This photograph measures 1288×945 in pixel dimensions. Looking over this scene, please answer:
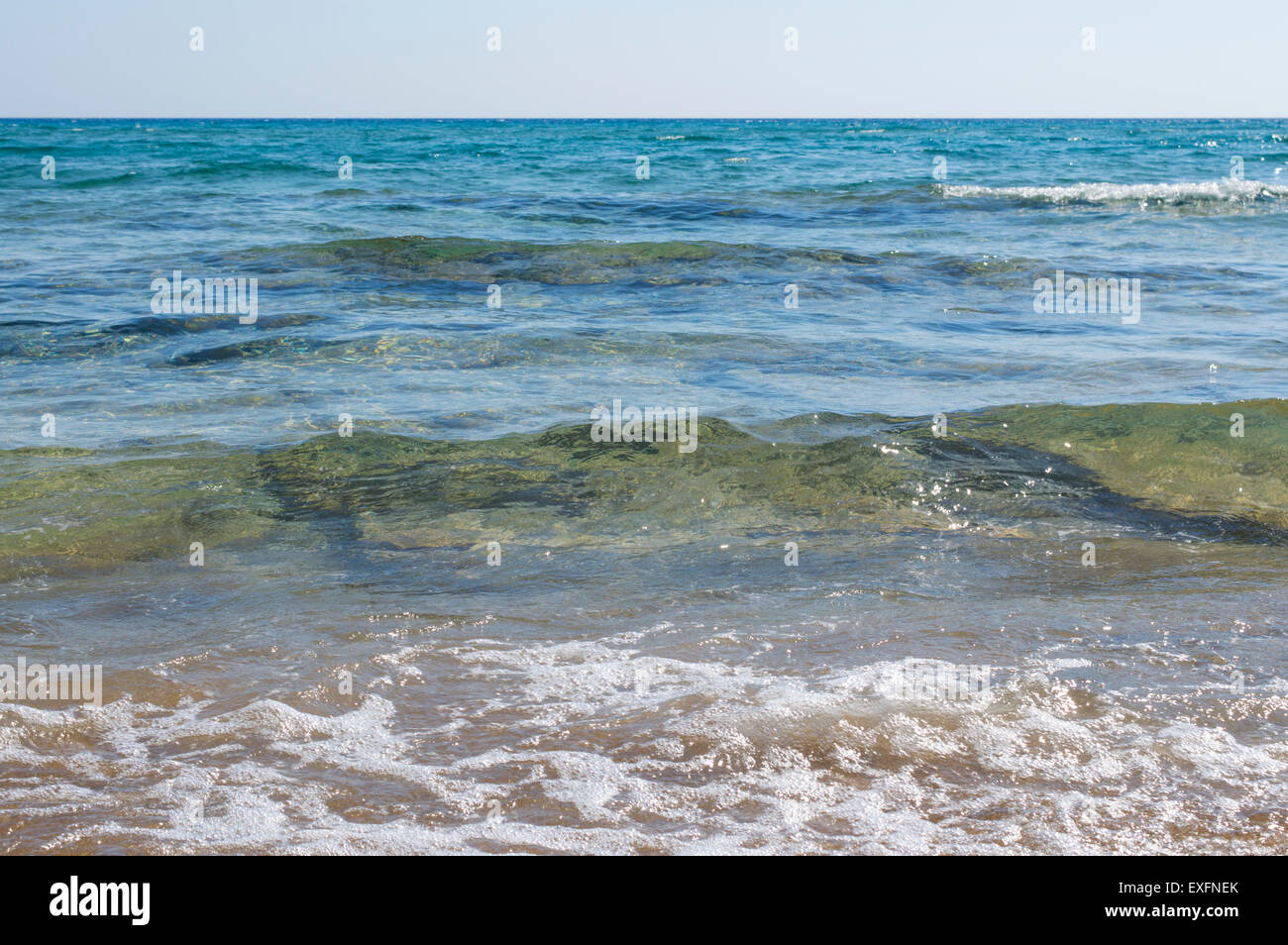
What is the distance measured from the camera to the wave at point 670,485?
522 centimetres

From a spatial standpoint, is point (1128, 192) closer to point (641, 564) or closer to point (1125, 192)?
point (1125, 192)

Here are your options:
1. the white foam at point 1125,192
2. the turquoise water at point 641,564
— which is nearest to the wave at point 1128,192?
the white foam at point 1125,192

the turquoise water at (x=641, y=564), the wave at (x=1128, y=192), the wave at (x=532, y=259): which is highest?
the wave at (x=1128, y=192)

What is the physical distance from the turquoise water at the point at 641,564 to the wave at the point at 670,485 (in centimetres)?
3

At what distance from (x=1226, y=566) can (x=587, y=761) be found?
3247 mm

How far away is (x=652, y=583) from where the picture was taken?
182 inches

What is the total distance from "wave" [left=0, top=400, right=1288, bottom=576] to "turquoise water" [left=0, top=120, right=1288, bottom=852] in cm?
3

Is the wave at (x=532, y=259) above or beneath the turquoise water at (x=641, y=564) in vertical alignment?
above

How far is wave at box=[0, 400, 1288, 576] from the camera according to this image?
205 inches

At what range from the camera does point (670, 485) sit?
19.4ft

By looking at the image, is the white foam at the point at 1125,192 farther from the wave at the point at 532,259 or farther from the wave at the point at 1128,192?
the wave at the point at 532,259

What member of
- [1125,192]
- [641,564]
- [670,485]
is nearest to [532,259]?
[670,485]

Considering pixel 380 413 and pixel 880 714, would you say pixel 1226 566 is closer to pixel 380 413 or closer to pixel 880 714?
pixel 880 714
